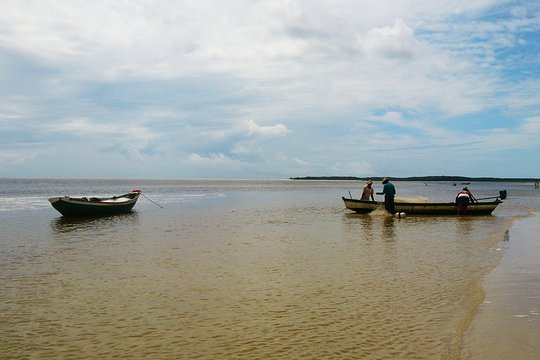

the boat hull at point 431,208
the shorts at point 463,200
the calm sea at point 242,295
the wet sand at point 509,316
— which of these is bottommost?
the calm sea at point 242,295

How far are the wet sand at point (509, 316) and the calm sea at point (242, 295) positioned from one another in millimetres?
256

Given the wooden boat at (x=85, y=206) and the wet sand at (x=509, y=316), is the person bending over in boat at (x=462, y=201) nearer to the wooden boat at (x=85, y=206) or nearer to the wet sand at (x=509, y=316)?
the wet sand at (x=509, y=316)

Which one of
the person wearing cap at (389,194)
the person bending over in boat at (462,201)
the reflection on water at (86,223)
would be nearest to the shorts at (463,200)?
the person bending over in boat at (462,201)

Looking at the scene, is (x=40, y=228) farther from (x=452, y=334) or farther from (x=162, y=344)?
(x=452, y=334)

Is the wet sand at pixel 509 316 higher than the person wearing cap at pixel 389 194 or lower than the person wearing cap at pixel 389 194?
lower

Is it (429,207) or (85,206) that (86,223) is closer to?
(85,206)

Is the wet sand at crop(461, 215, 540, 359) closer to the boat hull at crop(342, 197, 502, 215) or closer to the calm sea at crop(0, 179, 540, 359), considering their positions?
the calm sea at crop(0, 179, 540, 359)

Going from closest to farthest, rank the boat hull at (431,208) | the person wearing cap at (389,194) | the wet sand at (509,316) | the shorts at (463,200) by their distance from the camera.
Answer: the wet sand at (509,316), the person wearing cap at (389,194), the shorts at (463,200), the boat hull at (431,208)

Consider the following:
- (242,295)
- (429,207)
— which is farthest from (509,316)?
(429,207)

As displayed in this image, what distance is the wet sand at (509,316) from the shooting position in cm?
655

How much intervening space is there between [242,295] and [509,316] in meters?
5.20

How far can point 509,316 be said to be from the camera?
811 centimetres

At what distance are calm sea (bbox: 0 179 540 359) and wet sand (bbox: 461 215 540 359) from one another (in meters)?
0.26

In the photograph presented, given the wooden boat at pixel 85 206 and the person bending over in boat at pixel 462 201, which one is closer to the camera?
the wooden boat at pixel 85 206
